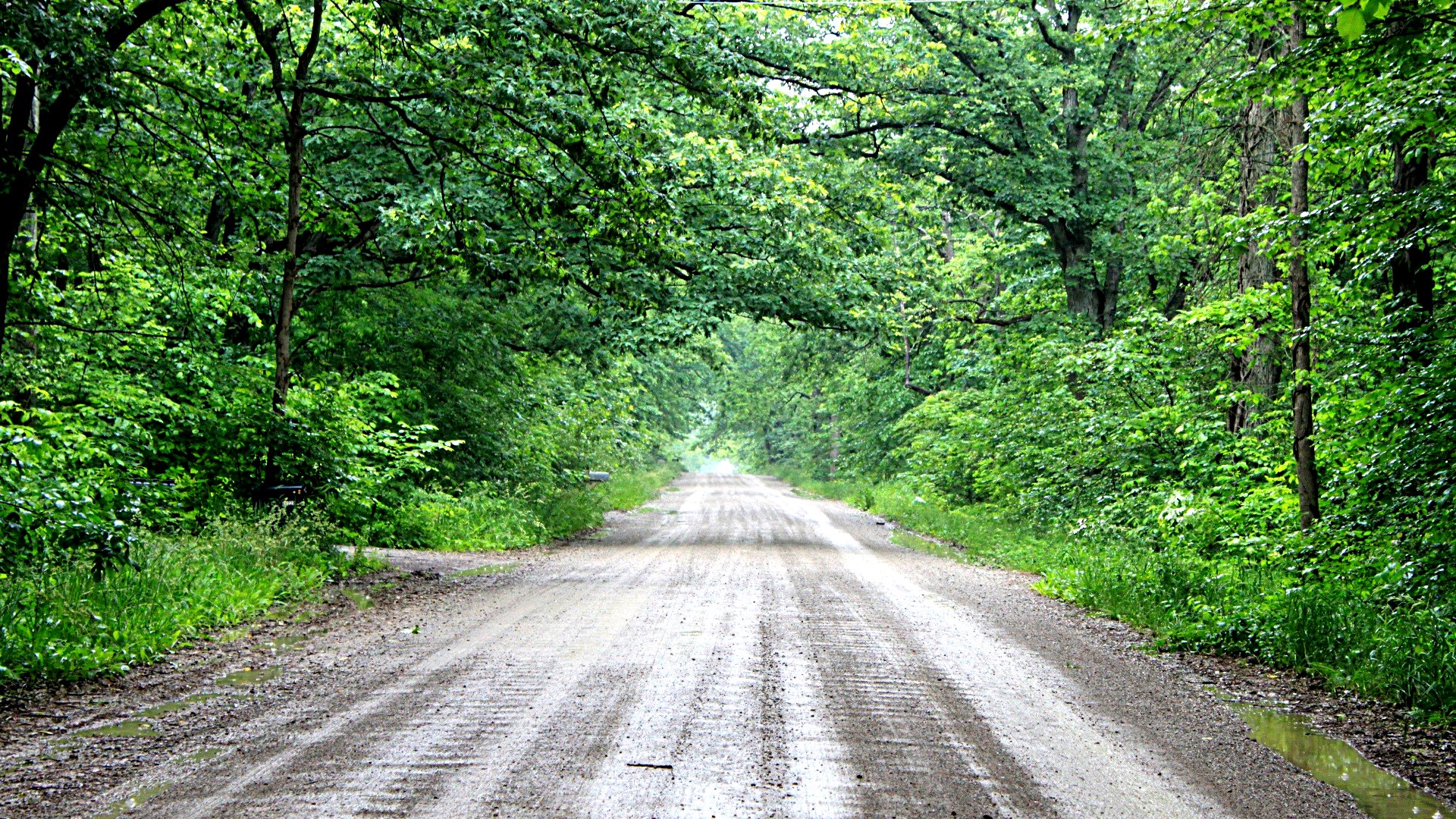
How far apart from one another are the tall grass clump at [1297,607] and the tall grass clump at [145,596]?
7843mm

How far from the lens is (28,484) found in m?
6.69

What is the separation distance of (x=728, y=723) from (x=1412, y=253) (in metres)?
7.63

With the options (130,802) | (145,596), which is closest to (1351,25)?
(130,802)

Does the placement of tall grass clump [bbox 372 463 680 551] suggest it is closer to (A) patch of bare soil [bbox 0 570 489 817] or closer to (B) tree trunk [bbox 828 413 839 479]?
(A) patch of bare soil [bbox 0 570 489 817]

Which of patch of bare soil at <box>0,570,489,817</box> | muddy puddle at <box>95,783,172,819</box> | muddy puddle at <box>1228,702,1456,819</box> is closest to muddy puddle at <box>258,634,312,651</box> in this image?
patch of bare soil at <box>0,570,489,817</box>

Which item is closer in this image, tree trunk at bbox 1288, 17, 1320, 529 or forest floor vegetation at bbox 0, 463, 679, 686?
forest floor vegetation at bbox 0, 463, 679, 686

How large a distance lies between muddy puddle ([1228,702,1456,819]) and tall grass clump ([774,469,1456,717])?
84 centimetres

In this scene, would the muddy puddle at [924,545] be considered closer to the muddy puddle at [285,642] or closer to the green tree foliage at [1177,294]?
the green tree foliage at [1177,294]

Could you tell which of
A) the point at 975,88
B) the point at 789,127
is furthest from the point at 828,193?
the point at 975,88

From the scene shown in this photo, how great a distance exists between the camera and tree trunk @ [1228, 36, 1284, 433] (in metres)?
11.8

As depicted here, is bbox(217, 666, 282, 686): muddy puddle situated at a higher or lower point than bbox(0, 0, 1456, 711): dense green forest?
lower

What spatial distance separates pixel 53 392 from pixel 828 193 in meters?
11.6

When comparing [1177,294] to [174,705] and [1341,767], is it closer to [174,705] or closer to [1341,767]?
[1341,767]

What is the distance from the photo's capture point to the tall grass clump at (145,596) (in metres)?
6.10
